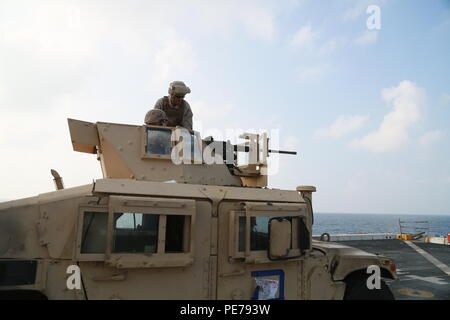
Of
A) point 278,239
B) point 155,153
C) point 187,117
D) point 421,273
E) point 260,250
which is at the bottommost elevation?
point 421,273

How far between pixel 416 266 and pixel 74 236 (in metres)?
12.7

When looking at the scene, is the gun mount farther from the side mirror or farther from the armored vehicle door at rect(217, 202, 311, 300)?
the side mirror

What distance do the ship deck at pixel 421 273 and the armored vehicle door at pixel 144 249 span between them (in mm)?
6368

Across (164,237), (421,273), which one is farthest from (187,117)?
(421,273)

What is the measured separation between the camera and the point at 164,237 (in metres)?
3.68

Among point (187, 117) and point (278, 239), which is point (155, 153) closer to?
point (187, 117)

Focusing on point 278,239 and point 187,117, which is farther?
point 187,117

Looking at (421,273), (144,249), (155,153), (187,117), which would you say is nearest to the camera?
(144,249)

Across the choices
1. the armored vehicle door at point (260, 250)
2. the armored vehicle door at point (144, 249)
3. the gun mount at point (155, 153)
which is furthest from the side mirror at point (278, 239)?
the gun mount at point (155, 153)

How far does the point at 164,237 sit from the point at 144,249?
253 mm

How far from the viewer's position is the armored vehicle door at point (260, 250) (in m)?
4.02

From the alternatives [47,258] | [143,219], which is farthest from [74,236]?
[143,219]

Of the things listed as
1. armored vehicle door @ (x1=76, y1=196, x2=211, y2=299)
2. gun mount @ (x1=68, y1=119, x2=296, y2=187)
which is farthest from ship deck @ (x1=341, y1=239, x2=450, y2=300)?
armored vehicle door @ (x1=76, y1=196, x2=211, y2=299)

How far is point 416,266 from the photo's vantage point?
1228 centimetres
